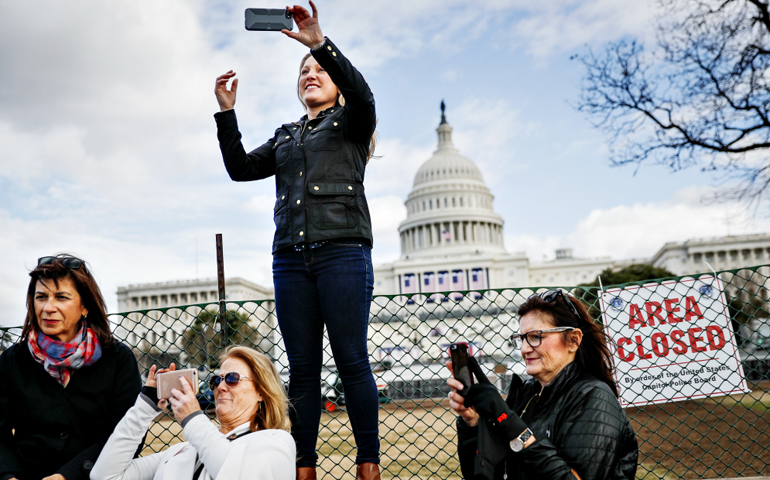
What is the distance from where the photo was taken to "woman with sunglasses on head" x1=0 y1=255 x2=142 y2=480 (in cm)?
290

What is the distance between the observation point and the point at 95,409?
9.82 feet

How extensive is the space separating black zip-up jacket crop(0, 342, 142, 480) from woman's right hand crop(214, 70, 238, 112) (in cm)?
151

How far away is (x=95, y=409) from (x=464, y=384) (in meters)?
1.85

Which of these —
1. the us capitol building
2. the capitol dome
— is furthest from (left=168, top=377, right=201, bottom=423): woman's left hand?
the capitol dome

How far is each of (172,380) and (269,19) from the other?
1662 millimetres

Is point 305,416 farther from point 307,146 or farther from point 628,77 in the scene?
point 628,77

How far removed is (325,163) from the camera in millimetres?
3195

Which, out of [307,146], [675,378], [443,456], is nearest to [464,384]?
[307,146]

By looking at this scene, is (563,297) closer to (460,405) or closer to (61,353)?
(460,405)

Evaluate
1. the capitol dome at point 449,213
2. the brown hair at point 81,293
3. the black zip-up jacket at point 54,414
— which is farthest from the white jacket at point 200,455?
the capitol dome at point 449,213

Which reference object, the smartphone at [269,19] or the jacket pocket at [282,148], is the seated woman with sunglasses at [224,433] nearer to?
the jacket pocket at [282,148]

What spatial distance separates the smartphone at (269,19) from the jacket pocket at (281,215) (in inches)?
33.4

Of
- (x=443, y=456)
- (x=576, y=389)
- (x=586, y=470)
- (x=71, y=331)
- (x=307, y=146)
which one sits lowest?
(x=443, y=456)

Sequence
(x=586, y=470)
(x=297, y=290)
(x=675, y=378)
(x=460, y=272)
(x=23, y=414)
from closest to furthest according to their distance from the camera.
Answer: (x=586, y=470)
(x=23, y=414)
(x=297, y=290)
(x=675, y=378)
(x=460, y=272)
